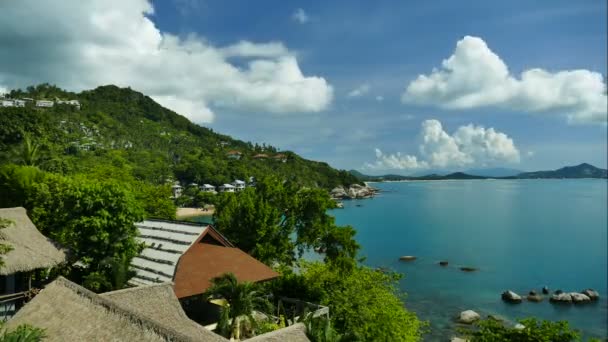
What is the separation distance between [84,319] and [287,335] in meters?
5.91

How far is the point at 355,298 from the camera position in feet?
71.8

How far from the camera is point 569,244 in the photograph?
2719 inches

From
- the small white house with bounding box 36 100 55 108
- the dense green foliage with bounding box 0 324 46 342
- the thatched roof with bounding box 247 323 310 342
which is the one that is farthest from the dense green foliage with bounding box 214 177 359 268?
the small white house with bounding box 36 100 55 108

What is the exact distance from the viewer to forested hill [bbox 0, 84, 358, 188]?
3034 inches

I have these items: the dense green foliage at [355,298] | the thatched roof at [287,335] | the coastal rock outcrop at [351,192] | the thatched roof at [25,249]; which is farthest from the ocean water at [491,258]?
the coastal rock outcrop at [351,192]

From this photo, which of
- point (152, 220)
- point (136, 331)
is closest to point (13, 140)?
point (152, 220)

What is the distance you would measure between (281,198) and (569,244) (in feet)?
196

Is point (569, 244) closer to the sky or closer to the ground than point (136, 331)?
closer to the ground

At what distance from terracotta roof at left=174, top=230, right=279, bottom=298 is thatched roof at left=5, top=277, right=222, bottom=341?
4.76m


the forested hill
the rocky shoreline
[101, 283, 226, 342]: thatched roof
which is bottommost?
the rocky shoreline

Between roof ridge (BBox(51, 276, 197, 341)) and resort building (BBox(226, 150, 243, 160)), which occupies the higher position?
resort building (BBox(226, 150, 243, 160))

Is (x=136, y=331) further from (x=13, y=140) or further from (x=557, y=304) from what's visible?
(x=13, y=140)

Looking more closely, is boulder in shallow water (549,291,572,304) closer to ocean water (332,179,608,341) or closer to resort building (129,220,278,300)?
ocean water (332,179,608,341)

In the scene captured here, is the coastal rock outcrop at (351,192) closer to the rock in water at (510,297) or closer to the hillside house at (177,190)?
the hillside house at (177,190)
